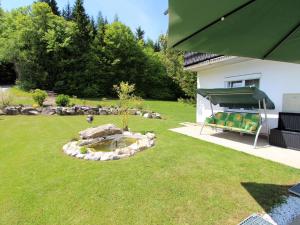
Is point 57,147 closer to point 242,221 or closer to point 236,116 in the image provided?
point 242,221

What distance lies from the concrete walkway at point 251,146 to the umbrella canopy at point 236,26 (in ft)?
10.9

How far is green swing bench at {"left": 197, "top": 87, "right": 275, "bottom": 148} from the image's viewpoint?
600 centimetres

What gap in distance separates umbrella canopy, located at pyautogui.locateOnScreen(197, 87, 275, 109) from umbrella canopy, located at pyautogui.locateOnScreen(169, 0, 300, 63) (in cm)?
362

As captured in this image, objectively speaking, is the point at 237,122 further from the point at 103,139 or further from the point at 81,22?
the point at 81,22

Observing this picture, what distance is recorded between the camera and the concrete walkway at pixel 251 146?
16.1 ft

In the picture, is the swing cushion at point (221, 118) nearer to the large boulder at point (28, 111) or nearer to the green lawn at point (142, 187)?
the green lawn at point (142, 187)

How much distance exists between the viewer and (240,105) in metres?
7.38

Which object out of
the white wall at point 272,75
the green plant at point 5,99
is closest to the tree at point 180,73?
the white wall at point 272,75

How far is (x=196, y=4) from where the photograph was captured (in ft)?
4.52

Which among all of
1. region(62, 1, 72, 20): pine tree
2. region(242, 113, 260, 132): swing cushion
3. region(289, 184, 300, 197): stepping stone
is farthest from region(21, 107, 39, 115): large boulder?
region(62, 1, 72, 20): pine tree

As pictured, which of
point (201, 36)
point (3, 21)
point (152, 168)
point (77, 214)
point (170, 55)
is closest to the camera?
point (201, 36)

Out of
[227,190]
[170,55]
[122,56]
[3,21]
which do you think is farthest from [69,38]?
[227,190]

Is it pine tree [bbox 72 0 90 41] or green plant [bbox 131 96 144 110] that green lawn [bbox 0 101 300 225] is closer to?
green plant [bbox 131 96 144 110]

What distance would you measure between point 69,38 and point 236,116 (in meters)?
20.5
